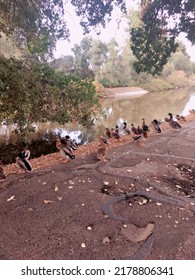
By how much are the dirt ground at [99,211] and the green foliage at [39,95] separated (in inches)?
96.2

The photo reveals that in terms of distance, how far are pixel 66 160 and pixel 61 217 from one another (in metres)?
4.48

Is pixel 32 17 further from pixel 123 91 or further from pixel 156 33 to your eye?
pixel 123 91

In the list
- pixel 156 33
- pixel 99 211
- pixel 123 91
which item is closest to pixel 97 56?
pixel 123 91

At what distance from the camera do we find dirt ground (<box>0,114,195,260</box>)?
5.80 meters

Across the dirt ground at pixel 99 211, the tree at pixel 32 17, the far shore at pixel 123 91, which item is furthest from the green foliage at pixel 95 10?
the far shore at pixel 123 91

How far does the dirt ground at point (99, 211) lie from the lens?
580 cm

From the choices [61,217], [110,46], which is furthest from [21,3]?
[110,46]

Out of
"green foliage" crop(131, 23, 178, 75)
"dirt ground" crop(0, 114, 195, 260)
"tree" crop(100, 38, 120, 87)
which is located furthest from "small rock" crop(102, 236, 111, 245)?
"tree" crop(100, 38, 120, 87)

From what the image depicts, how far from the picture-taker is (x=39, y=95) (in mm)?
13445

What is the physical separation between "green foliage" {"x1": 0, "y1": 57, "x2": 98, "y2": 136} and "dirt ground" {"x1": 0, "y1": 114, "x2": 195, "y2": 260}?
244 centimetres

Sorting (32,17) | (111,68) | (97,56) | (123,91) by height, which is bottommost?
(123,91)

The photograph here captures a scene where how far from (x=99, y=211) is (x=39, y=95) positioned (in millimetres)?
7896

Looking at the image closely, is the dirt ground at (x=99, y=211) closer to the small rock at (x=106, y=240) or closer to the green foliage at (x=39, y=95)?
the small rock at (x=106, y=240)
